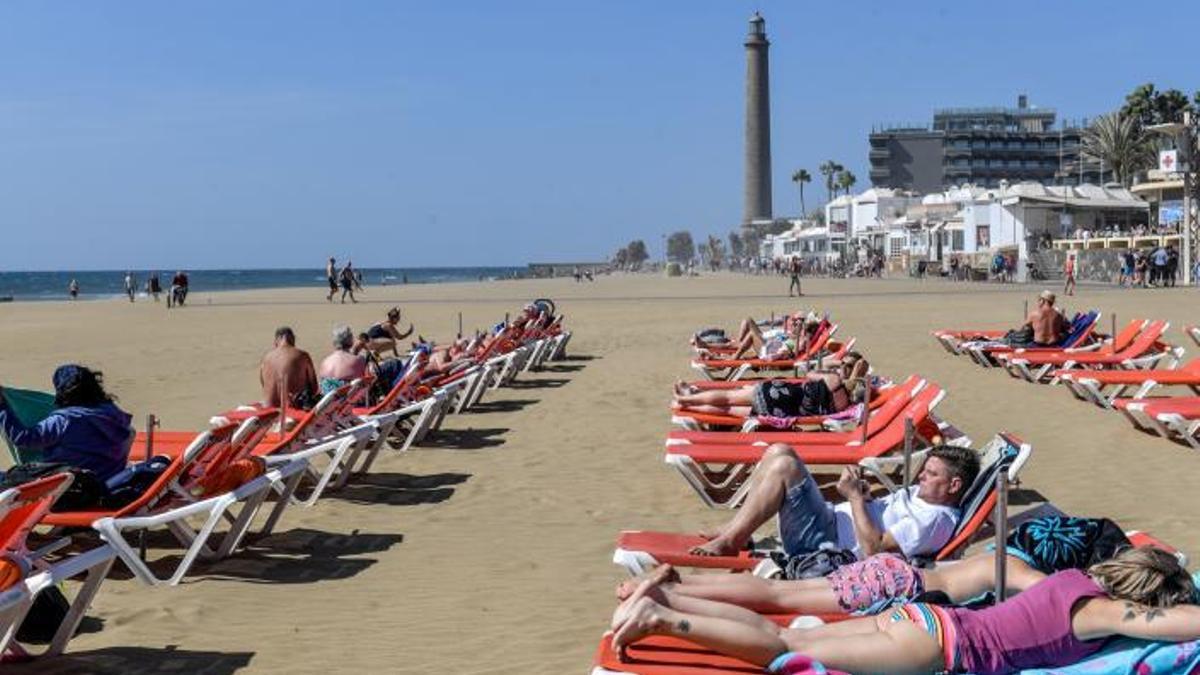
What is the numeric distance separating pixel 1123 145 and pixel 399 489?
70.7 meters

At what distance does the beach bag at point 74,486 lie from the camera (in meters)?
5.09

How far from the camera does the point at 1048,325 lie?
44.2ft

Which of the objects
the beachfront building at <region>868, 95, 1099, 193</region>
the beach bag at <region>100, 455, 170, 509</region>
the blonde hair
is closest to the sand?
the beach bag at <region>100, 455, 170, 509</region>

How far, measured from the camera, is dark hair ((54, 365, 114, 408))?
5.62m

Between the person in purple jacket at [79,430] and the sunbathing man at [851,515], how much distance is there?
271 centimetres

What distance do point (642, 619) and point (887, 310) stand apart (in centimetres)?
2280

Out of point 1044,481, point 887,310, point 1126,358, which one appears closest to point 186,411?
point 1044,481

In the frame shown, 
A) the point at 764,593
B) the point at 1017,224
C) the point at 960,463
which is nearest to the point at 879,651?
the point at 764,593

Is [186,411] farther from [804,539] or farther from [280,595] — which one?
[804,539]

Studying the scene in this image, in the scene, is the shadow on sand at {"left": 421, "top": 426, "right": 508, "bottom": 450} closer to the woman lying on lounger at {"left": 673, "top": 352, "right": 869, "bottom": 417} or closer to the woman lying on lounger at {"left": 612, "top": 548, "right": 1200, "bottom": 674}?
the woman lying on lounger at {"left": 673, "top": 352, "right": 869, "bottom": 417}

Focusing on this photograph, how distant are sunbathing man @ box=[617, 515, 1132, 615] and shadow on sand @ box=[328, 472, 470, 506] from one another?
11.8ft

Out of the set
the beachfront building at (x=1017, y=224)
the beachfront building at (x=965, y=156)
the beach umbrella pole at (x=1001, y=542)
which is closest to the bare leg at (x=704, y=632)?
the beach umbrella pole at (x=1001, y=542)

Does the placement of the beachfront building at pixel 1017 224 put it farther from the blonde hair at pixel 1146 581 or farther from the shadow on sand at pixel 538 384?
the blonde hair at pixel 1146 581

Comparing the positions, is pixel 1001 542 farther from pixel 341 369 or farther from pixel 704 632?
pixel 341 369
